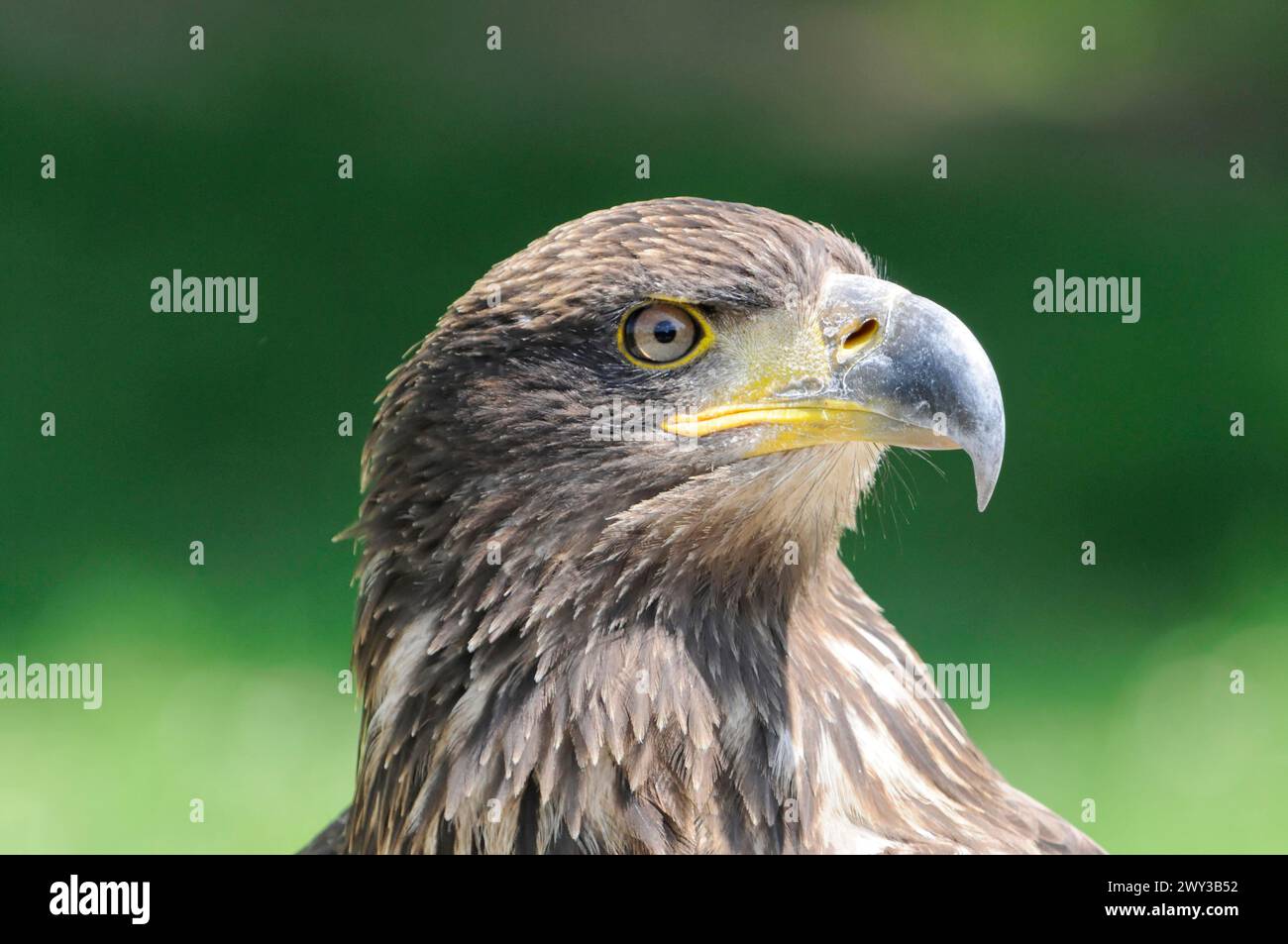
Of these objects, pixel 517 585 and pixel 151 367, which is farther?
pixel 151 367

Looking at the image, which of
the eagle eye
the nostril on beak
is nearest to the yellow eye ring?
the eagle eye

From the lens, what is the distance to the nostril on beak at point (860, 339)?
248 cm

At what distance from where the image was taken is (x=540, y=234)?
22.3ft

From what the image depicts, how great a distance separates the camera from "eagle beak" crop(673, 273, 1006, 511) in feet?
7.79

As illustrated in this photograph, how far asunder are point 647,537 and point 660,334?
1.04ft

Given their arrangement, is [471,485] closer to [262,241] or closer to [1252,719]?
[1252,719]

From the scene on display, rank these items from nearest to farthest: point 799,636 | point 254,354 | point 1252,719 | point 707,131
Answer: point 799,636
point 1252,719
point 254,354
point 707,131

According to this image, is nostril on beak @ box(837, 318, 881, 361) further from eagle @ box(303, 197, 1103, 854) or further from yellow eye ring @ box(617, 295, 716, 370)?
yellow eye ring @ box(617, 295, 716, 370)

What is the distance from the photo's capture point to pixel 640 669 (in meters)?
2.46

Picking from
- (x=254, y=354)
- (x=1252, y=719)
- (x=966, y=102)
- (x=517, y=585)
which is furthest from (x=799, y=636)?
(x=966, y=102)

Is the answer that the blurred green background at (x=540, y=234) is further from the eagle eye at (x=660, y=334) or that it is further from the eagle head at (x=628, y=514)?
the eagle eye at (x=660, y=334)

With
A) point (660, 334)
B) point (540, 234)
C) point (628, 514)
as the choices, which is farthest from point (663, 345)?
point (540, 234)

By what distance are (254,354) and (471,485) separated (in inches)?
176

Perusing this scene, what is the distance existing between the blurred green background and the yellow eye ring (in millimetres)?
3103
